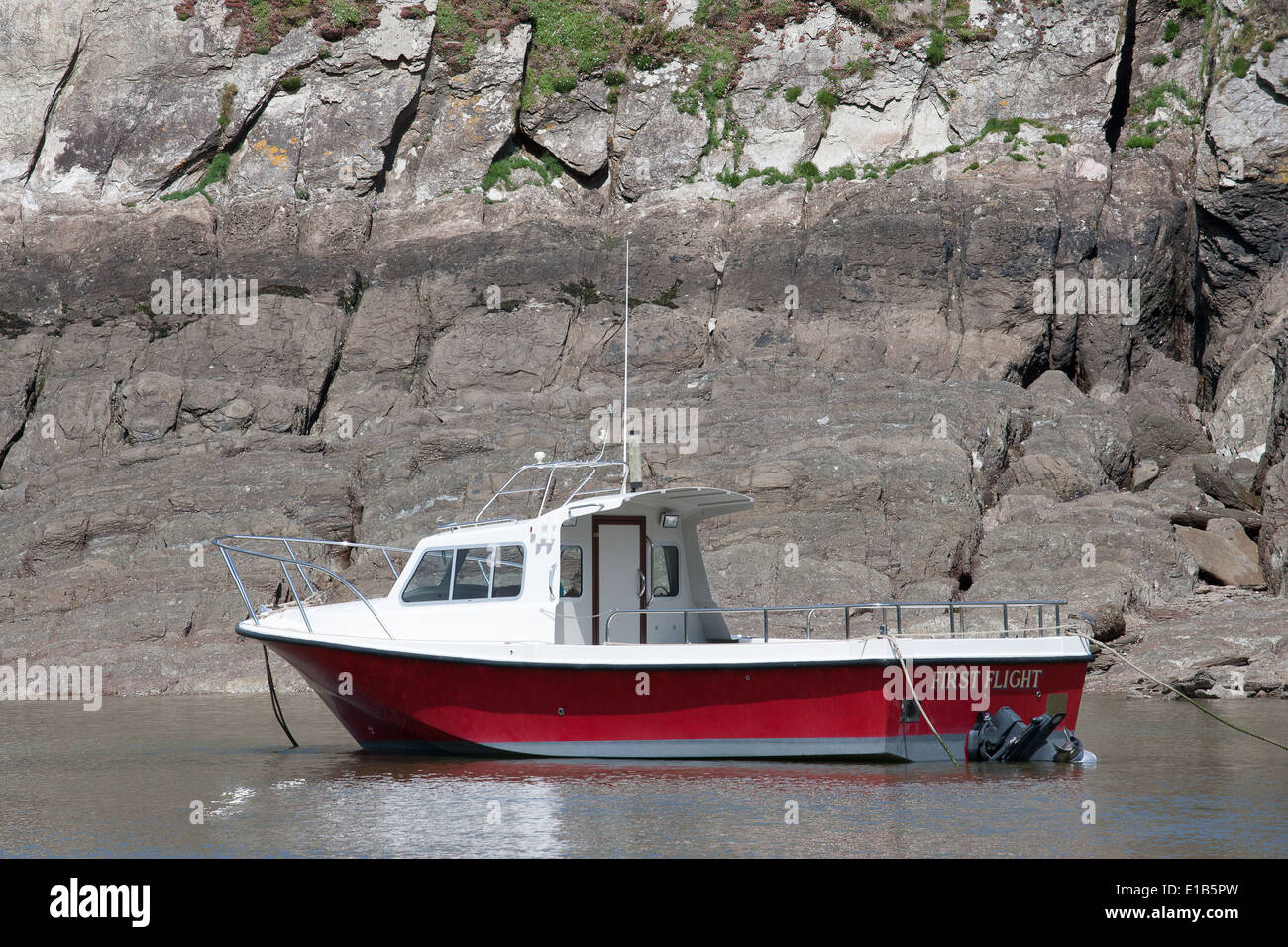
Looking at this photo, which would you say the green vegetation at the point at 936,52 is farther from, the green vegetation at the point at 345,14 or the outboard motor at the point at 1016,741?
the outboard motor at the point at 1016,741

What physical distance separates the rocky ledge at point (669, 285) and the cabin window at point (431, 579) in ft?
28.6

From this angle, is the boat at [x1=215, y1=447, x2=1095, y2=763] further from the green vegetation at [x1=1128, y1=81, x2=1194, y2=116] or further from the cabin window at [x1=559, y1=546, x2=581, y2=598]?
the green vegetation at [x1=1128, y1=81, x2=1194, y2=116]

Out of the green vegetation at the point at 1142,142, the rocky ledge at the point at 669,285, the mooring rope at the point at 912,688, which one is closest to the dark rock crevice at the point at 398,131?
the rocky ledge at the point at 669,285

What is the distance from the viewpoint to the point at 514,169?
124ft

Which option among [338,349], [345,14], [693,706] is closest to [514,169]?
[345,14]

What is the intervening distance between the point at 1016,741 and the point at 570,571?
4799 mm

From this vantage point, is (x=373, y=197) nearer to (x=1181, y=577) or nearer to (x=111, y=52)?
(x=111, y=52)

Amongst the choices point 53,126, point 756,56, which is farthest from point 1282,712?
point 53,126

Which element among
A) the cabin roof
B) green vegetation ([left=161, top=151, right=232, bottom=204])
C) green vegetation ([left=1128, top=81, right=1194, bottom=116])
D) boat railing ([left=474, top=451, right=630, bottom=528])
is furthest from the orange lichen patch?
the cabin roof

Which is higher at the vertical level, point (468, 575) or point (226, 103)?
point (226, 103)

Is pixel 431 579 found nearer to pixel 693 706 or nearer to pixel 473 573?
pixel 473 573

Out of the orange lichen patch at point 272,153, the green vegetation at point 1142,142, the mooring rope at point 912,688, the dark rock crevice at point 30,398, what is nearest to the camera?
the mooring rope at point 912,688

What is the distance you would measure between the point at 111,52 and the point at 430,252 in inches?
493

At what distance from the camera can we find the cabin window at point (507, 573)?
516 inches
